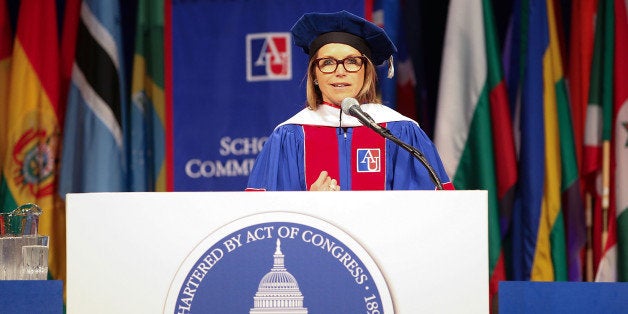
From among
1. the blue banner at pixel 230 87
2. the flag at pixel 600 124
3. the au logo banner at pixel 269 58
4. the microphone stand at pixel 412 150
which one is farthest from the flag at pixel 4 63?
the flag at pixel 600 124

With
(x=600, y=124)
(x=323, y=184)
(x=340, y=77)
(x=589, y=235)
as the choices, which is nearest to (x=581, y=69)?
(x=600, y=124)

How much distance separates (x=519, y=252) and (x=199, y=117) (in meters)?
1.88

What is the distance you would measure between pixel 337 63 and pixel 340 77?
54mm

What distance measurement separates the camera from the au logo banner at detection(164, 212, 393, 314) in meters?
1.87

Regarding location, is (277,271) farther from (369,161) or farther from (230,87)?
(230,87)

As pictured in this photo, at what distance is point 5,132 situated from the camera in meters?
4.96

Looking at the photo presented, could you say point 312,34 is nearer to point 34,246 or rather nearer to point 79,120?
point 34,246

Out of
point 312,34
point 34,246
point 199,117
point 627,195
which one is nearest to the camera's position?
point 34,246

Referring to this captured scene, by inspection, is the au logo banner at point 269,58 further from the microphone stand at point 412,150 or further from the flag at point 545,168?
the microphone stand at point 412,150

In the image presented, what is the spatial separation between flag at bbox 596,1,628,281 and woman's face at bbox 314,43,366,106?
1.85 metres

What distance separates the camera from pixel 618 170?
14.8 feet

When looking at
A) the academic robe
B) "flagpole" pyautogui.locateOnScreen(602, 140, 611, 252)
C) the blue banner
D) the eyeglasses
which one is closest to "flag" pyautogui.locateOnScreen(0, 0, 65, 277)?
the blue banner

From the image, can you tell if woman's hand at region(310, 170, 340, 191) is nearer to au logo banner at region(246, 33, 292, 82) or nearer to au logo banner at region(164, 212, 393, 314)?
au logo banner at region(164, 212, 393, 314)

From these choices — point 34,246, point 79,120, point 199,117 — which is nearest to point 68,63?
point 79,120
